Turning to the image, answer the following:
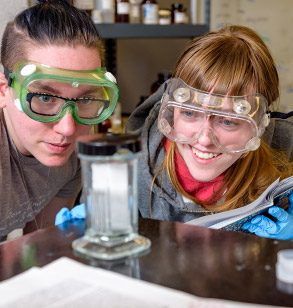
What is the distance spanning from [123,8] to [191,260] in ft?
7.10

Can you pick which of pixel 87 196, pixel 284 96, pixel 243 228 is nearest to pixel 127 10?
pixel 284 96

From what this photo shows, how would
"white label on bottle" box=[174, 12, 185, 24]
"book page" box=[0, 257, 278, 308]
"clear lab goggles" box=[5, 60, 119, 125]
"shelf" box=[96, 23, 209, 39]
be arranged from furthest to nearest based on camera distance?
"white label on bottle" box=[174, 12, 185, 24], "shelf" box=[96, 23, 209, 39], "clear lab goggles" box=[5, 60, 119, 125], "book page" box=[0, 257, 278, 308]

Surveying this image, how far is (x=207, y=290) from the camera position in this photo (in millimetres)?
613

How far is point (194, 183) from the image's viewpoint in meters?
1.56

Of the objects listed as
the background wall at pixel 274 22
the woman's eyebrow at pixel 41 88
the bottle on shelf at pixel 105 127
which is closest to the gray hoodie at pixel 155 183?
the woman's eyebrow at pixel 41 88

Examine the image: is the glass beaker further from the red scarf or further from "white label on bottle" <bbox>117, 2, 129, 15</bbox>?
"white label on bottle" <bbox>117, 2, 129, 15</bbox>

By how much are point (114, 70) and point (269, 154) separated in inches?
75.8

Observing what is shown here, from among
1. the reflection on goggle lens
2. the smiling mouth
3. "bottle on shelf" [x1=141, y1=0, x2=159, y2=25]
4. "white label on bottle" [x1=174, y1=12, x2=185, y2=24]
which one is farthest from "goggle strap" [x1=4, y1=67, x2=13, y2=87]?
"white label on bottle" [x1=174, y1=12, x2=185, y2=24]

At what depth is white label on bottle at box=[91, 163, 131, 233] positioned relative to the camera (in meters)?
0.73

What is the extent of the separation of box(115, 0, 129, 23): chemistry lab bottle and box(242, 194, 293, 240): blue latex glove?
1.67 metres

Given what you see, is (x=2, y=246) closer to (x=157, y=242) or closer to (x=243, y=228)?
(x=157, y=242)

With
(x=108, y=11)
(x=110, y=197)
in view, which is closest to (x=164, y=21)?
(x=108, y=11)

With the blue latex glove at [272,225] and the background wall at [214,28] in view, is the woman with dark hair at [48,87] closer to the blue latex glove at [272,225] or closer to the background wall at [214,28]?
the blue latex glove at [272,225]

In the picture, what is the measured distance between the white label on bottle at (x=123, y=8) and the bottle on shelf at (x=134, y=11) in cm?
6
